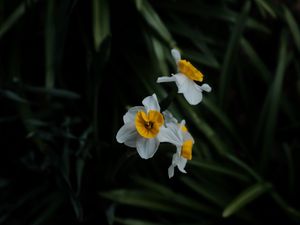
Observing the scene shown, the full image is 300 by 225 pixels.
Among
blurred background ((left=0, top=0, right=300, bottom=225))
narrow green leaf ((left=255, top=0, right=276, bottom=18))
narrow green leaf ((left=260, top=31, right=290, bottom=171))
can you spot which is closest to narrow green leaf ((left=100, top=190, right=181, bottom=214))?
blurred background ((left=0, top=0, right=300, bottom=225))

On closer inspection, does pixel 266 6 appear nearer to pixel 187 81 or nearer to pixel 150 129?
pixel 187 81

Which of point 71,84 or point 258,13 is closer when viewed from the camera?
point 71,84

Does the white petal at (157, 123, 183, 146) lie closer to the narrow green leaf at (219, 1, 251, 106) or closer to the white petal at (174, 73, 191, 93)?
the white petal at (174, 73, 191, 93)

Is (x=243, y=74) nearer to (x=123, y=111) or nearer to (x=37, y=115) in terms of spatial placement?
(x=123, y=111)

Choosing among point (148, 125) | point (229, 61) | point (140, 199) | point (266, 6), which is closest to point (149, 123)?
point (148, 125)

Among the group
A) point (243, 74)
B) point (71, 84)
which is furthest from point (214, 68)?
point (71, 84)

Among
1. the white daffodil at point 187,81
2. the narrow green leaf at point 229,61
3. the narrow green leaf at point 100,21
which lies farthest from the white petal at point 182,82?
the narrow green leaf at point 229,61
